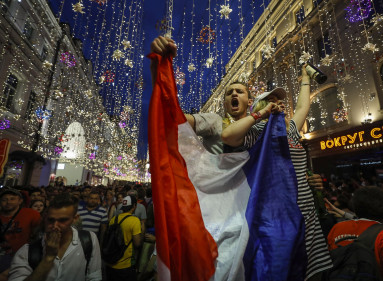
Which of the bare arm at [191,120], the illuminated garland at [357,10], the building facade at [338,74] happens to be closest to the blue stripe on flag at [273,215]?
the bare arm at [191,120]

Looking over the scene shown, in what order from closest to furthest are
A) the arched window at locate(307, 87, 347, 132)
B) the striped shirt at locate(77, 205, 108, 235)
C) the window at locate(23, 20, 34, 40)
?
the striped shirt at locate(77, 205, 108, 235)
the arched window at locate(307, 87, 347, 132)
the window at locate(23, 20, 34, 40)

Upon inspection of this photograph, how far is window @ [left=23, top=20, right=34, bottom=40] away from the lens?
17219 millimetres

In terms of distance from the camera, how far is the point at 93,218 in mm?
5273

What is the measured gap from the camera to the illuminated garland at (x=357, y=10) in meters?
11.9

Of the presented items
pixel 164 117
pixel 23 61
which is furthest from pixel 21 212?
pixel 23 61

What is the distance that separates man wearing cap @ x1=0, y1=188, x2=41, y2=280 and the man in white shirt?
5.72 feet

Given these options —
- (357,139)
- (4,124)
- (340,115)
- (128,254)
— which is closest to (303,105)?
(128,254)

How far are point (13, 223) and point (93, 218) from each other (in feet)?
5.46

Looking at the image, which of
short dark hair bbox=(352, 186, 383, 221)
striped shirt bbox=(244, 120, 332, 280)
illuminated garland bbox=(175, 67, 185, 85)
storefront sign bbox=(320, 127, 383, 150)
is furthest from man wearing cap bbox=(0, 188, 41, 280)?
storefront sign bbox=(320, 127, 383, 150)

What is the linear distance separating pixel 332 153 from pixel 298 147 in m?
15.2

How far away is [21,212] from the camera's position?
4191 mm

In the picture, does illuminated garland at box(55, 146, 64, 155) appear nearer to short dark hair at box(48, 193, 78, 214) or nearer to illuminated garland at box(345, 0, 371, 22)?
short dark hair at box(48, 193, 78, 214)

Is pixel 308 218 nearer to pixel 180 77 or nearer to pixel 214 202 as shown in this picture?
pixel 214 202

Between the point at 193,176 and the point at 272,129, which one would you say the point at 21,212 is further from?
the point at 272,129
